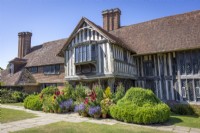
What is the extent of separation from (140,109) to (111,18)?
1430 centimetres

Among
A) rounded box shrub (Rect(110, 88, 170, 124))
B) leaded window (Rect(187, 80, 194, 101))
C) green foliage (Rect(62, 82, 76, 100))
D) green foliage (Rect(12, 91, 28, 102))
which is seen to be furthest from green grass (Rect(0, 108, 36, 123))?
leaded window (Rect(187, 80, 194, 101))

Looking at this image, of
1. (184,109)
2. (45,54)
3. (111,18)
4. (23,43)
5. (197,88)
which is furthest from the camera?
(23,43)

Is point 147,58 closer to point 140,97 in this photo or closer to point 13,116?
point 140,97

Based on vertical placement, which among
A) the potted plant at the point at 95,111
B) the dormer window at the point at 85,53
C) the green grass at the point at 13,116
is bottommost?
the green grass at the point at 13,116

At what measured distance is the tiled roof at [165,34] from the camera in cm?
1440

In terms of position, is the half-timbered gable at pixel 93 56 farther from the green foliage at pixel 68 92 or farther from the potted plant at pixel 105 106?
the potted plant at pixel 105 106

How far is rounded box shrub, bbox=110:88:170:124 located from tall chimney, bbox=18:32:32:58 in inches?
846

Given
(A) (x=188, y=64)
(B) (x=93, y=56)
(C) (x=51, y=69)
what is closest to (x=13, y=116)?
(B) (x=93, y=56)

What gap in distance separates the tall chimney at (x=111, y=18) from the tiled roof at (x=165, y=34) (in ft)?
5.93

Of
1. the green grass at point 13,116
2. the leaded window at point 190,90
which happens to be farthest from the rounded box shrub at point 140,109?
the green grass at point 13,116

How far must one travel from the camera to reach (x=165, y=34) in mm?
16359

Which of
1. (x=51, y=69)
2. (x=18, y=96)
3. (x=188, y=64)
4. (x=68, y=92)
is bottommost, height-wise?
(x=18, y=96)

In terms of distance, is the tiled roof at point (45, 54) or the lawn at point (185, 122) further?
the tiled roof at point (45, 54)

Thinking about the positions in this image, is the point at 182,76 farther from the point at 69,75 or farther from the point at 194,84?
the point at 69,75
